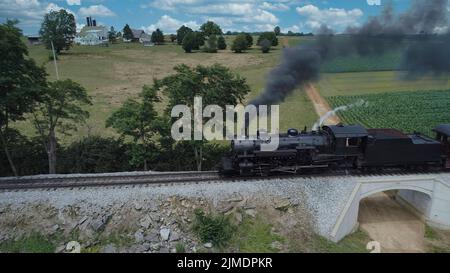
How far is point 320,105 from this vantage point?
55.0 meters

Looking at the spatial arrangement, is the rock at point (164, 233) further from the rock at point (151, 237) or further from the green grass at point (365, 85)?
the green grass at point (365, 85)

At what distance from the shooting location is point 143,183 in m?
21.5

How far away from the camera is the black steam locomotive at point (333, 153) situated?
70.0 feet

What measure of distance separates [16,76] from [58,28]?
7649 centimetres

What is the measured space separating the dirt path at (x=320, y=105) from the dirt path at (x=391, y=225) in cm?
2082

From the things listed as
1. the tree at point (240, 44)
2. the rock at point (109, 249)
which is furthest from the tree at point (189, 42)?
the rock at point (109, 249)

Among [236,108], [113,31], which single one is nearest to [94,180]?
[236,108]

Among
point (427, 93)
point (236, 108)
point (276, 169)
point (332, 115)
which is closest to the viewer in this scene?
point (276, 169)

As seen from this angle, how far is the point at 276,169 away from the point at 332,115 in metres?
30.9

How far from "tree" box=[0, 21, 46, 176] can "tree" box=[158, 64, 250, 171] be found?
876 cm

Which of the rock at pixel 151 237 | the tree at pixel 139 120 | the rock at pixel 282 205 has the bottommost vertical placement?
the rock at pixel 151 237

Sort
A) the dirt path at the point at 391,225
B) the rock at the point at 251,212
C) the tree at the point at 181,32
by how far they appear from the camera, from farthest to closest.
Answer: the tree at the point at 181,32 < the dirt path at the point at 391,225 < the rock at the point at 251,212

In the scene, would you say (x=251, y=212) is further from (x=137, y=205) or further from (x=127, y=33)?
(x=127, y=33)

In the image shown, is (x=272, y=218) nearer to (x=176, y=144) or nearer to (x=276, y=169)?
(x=276, y=169)
